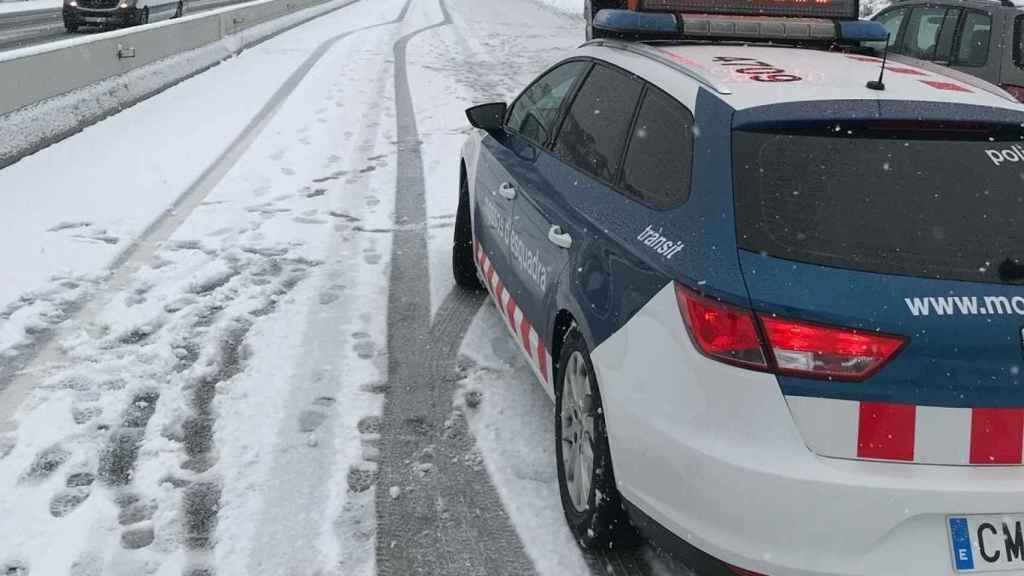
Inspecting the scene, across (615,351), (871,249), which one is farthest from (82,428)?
(871,249)

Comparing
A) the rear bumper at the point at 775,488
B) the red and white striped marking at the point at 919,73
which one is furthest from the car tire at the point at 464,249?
the rear bumper at the point at 775,488

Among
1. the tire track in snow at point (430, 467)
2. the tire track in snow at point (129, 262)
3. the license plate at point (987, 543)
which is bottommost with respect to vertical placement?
the tire track in snow at point (430, 467)

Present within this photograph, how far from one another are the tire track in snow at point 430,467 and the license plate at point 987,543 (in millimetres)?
1400

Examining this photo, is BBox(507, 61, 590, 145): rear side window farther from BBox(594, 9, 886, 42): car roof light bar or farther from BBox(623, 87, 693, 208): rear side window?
BBox(623, 87, 693, 208): rear side window

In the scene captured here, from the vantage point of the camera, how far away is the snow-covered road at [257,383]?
3.44m

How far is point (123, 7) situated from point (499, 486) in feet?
86.8

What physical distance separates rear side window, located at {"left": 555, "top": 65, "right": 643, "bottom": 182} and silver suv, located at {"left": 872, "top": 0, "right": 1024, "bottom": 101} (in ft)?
18.7

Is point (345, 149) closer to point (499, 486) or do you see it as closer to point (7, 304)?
point (7, 304)

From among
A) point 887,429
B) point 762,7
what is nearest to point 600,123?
point 762,7

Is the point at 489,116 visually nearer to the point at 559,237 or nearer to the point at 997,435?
the point at 559,237

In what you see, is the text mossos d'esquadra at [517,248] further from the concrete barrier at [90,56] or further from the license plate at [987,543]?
the concrete barrier at [90,56]

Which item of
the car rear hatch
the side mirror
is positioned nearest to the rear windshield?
the car rear hatch

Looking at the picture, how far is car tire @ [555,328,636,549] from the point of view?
3.16 metres

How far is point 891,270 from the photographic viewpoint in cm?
255
